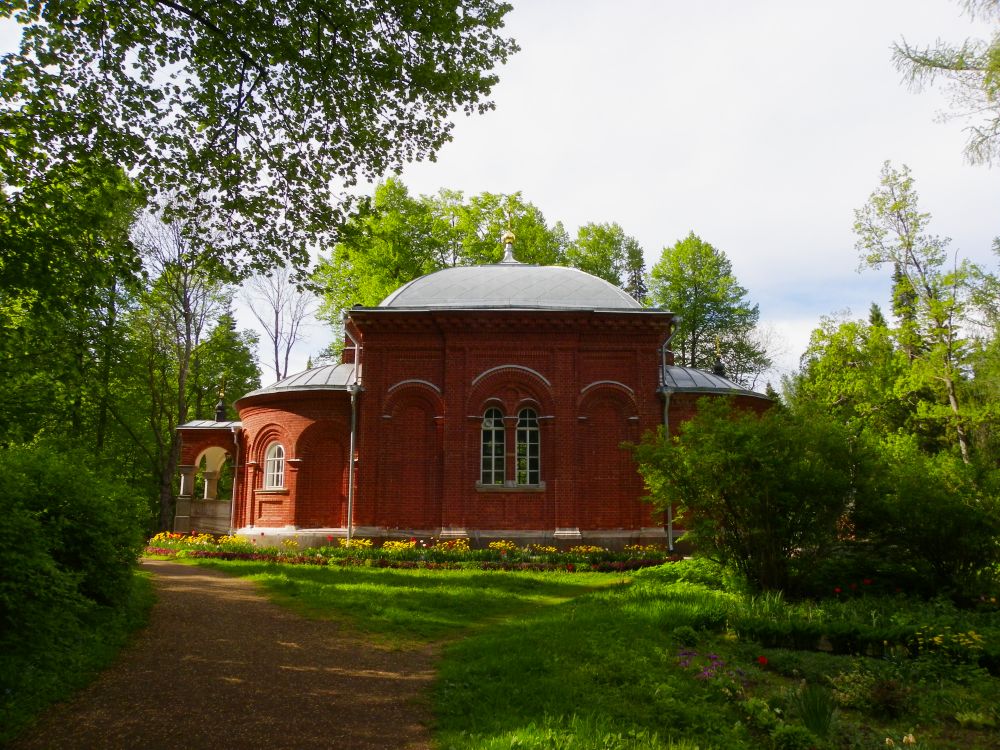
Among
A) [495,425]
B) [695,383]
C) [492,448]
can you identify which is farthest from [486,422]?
[695,383]

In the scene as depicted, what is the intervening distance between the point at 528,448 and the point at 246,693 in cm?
1351

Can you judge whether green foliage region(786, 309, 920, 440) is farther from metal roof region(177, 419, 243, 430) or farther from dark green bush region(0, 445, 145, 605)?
dark green bush region(0, 445, 145, 605)

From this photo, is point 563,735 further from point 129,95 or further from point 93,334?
point 93,334

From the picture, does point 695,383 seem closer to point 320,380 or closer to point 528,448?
point 528,448

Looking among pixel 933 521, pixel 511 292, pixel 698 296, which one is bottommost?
pixel 933 521

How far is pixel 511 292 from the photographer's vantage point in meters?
21.0

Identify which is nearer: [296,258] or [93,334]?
[296,258]

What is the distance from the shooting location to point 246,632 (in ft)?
29.8

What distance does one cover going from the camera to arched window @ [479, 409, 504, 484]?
64.2 ft

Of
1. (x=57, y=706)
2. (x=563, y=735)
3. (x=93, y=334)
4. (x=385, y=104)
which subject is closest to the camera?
(x=563, y=735)

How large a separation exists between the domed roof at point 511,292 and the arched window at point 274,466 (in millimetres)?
5331

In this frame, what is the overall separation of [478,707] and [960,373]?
22.6m

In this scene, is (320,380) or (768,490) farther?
(320,380)

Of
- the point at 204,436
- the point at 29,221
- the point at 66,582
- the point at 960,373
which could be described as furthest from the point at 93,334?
the point at 960,373
